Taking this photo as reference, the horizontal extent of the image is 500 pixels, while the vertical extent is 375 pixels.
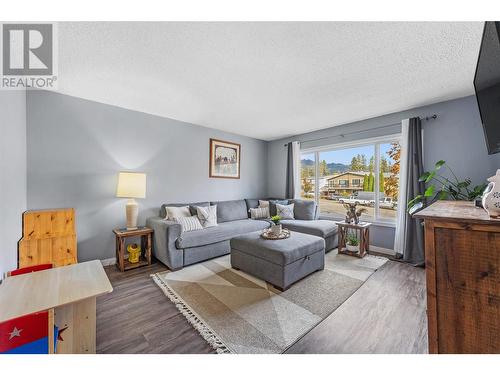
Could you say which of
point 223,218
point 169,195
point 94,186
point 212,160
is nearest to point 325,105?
point 212,160

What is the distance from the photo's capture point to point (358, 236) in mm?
3494

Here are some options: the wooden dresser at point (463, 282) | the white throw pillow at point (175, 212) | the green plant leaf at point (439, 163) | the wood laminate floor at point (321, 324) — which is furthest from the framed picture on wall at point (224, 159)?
the wooden dresser at point (463, 282)

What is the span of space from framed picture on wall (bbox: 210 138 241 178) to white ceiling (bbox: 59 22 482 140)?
115cm

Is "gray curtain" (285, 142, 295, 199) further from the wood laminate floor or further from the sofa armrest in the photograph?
the sofa armrest

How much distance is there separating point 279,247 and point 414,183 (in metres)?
2.42

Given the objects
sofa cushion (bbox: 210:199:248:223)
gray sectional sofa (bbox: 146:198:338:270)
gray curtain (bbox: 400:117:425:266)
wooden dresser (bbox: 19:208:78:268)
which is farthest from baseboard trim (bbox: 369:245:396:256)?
wooden dresser (bbox: 19:208:78:268)

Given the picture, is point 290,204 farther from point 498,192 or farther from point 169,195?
point 498,192

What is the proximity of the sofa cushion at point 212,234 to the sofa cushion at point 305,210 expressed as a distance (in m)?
0.97

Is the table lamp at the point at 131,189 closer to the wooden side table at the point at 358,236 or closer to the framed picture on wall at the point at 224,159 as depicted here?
the framed picture on wall at the point at 224,159

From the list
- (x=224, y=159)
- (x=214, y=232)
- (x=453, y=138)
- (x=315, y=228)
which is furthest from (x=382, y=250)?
(x=224, y=159)

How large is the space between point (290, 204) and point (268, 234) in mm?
1924

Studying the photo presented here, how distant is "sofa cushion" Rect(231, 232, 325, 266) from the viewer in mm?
2207

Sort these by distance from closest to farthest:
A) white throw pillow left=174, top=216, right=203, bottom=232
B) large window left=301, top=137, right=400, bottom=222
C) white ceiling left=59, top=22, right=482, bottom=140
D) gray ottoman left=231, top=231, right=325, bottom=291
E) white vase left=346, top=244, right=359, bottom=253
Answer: white ceiling left=59, top=22, right=482, bottom=140 → gray ottoman left=231, top=231, right=325, bottom=291 → white throw pillow left=174, top=216, right=203, bottom=232 → white vase left=346, top=244, right=359, bottom=253 → large window left=301, top=137, right=400, bottom=222
